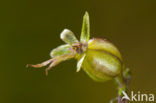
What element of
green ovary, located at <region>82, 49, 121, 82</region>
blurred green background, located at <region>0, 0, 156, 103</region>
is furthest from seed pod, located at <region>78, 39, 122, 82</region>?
blurred green background, located at <region>0, 0, 156, 103</region>

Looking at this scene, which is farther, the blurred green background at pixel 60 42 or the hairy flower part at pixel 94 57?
the blurred green background at pixel 60 42

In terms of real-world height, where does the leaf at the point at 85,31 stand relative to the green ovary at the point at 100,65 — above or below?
above

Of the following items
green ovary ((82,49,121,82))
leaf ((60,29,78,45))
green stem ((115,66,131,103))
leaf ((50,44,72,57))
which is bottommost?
green stem ((115,66,131,103))

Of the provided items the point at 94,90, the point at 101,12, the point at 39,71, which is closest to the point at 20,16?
the point at 39,71

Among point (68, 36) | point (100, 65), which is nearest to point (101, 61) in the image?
point (100, 65)

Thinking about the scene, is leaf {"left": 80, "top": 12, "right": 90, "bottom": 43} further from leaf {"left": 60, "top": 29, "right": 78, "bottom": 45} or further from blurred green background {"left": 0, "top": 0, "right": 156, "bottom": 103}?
blurred green background {"left": 0, "top": 0, "right": 156, "bottom": 103}

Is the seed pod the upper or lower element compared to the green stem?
upper

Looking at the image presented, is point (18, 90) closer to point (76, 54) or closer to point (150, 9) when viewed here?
point (150, 9)

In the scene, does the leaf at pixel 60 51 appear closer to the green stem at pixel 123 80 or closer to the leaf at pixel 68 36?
the leaf at pixel 68 36

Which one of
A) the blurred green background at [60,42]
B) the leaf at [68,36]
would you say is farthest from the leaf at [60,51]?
the blurred green background at [60,42]
